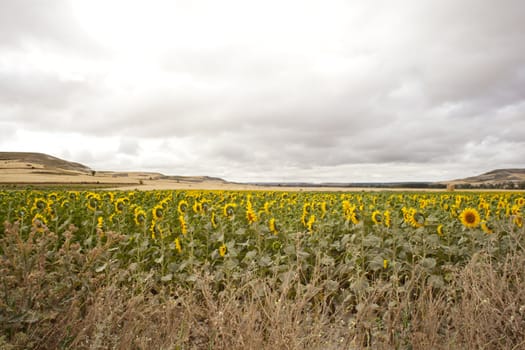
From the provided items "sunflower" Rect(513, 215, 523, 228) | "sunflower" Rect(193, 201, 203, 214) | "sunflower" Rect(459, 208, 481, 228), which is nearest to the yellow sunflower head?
"sunflower" Rect(193, 201, 203, 214)

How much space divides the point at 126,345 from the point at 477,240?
20.4 ft

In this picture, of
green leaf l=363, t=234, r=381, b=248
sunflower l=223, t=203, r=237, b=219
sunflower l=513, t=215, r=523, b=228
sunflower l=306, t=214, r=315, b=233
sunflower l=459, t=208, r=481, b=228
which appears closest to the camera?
green leaf l=363, t=234, r=381, b=248

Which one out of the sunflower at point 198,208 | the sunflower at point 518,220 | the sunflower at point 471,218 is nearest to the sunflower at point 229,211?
the sunflower at point 198,208

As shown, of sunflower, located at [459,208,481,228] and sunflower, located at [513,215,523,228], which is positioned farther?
sunflower, located at [513,215,523,228]

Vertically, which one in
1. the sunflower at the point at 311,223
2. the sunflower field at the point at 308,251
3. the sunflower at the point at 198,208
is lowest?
the sunflower field at the point at 308,251

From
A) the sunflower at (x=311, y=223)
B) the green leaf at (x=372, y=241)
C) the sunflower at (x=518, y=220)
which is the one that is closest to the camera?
the green leaf at (x=372, y=241)

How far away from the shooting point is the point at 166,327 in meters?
3.90

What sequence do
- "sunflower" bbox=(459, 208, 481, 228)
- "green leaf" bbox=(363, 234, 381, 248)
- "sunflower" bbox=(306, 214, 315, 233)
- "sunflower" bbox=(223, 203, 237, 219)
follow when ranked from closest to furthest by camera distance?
1. "green leaf" bbox=(363, 234, 381, 248)
2. "sunflower" bbox=(459, 208, 481, 228)
3. "sunflower" bbox=(306, 214, 315, 233)
4. "sunflower" bbox=(223, 203, 237, 219)

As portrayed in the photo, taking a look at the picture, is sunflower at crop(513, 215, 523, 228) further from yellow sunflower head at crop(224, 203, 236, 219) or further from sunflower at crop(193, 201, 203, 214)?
sunflower at crop(193, 201, 203, 214)

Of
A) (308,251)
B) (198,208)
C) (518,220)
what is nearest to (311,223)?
(308,251)

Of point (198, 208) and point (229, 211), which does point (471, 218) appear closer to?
point (229, 211)

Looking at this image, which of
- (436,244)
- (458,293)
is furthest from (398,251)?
(458,293)

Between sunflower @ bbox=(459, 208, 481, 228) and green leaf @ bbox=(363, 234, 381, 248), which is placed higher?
sunflower @ bbox=(459, 208, 481, 228)

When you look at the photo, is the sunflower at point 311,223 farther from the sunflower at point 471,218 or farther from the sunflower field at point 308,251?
the sunflower at point 471,218
